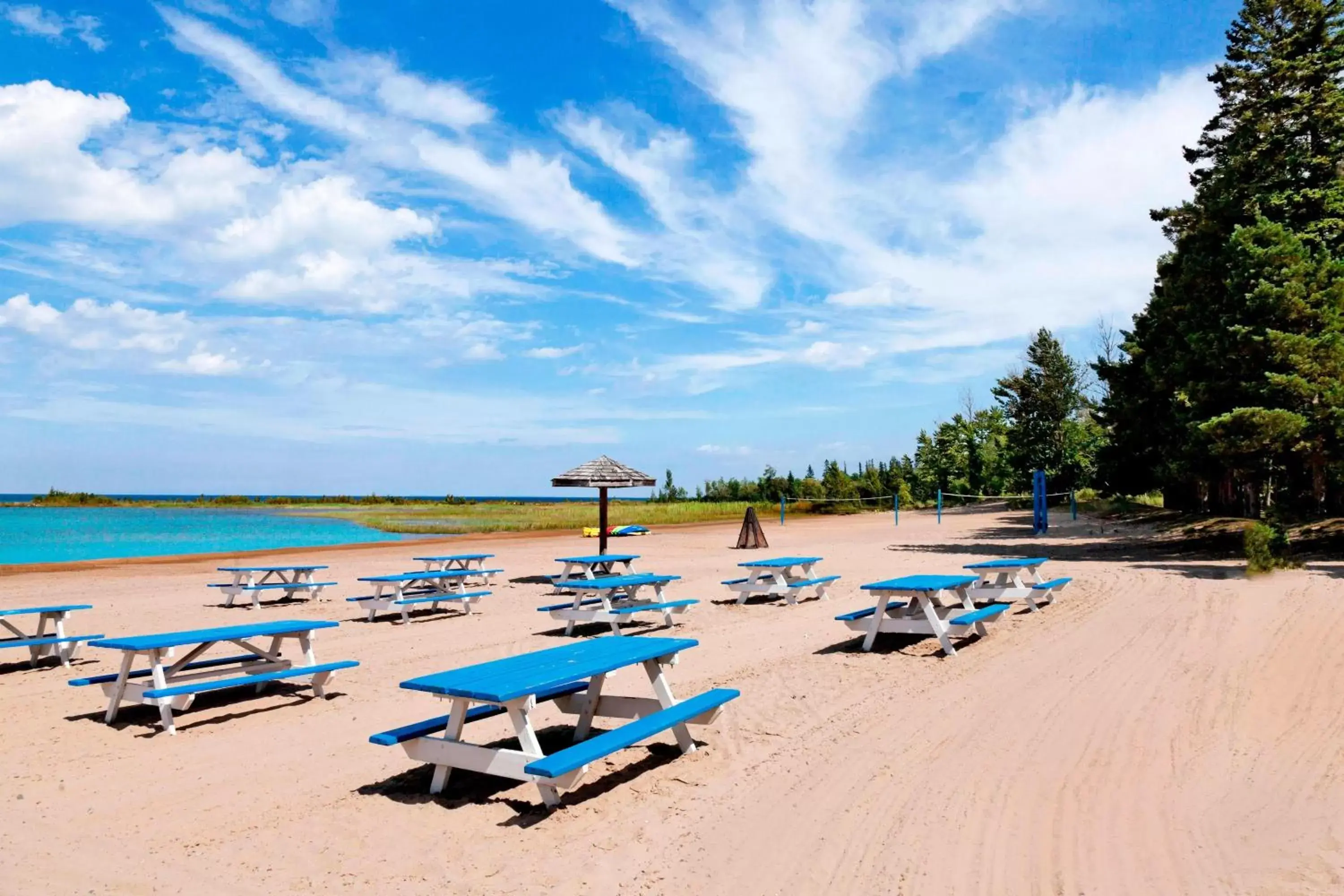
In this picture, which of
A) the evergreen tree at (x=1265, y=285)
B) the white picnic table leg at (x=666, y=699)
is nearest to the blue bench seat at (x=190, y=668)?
the white picnic table leg at (x=666, y=699)

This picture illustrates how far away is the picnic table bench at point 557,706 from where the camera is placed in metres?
4.06

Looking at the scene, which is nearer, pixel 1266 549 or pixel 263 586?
pixel 263 586

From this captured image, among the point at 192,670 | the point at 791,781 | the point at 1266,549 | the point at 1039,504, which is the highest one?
the point at 1039,504

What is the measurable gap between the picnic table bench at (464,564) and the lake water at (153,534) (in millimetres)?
9922

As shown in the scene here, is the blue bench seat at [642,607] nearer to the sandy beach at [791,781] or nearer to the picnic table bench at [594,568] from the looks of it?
the sandy beach at [791,781]

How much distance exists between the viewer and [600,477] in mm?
14742

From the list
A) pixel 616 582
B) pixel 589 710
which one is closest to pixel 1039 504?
pixel 616 582

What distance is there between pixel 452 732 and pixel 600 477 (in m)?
10.4

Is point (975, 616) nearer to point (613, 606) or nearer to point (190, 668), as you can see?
point (613, 606)

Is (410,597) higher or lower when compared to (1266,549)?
lower

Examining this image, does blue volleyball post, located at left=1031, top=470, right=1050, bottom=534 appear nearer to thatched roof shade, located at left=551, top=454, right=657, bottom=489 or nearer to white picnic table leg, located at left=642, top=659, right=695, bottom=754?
thatched roof shade, located at left=551, top=454, right=657, bottom=489

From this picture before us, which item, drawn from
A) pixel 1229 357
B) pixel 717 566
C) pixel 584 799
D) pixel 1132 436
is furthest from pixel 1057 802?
pixel 1132 436

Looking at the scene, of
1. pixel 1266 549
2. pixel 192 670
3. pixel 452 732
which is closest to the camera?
pixel 452 732

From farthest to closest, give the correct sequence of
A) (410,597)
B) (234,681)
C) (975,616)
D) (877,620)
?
(410,597)
(975,616)
(877,620)
(234,681)
